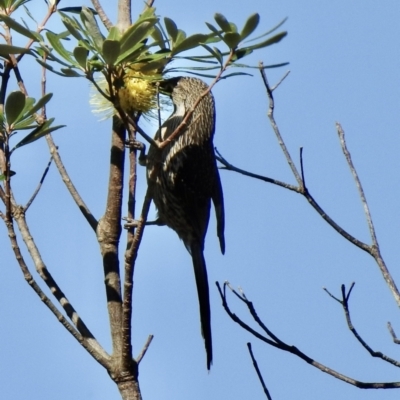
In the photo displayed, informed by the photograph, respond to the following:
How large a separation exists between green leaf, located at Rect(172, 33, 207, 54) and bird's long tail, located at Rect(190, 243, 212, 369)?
1.79 metres

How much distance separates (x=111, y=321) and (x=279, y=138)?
2.29 feet

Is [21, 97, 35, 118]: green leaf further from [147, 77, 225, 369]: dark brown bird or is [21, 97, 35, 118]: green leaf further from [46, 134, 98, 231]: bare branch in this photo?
[147, 77, 225, 369]: dark brown bird

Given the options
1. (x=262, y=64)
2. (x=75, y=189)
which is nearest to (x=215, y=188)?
(x=75, y=189)

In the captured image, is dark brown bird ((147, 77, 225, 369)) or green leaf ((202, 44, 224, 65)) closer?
green leaf ((202, 44, 224, 65))

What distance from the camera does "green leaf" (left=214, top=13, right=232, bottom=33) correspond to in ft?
5.87

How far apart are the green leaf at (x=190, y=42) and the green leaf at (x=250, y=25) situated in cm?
11

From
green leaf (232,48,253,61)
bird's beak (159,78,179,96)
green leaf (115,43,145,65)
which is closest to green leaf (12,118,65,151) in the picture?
green leaf (115,43,145,65)

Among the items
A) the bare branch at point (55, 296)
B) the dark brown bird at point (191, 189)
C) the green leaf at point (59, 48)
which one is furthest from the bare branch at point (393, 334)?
the dark brown bird at point (191, 189)

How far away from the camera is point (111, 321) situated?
2021 millimetres

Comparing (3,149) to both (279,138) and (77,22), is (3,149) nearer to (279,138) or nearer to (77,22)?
(77,22)

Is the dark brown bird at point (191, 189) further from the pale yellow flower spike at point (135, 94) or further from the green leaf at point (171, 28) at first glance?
the green leaf at point (171, 28)

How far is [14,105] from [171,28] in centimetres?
46

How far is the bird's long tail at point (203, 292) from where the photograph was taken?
346 cm

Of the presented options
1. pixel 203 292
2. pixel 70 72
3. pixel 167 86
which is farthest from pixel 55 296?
pixel 203 292
